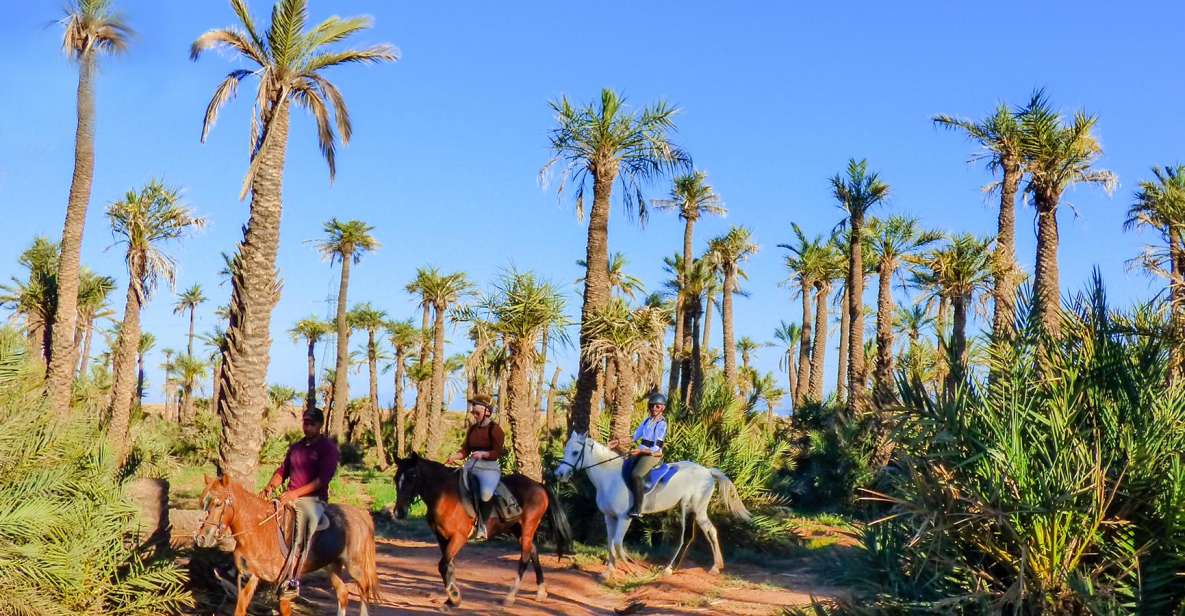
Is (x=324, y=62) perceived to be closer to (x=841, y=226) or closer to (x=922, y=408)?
(x=922, y=408)

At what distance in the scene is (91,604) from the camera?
7637 millimetres

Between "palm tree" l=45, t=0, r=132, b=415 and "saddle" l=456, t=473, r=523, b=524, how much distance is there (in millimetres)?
13161

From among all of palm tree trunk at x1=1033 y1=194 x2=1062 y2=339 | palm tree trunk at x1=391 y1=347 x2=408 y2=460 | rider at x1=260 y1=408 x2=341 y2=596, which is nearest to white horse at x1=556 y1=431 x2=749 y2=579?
rider at x1=260 y1=408 x2=341 y2=596

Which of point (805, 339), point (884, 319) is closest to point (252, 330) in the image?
point (884, 319)

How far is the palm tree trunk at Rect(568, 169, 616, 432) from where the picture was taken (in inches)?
773

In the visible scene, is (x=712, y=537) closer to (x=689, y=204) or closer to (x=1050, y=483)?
(x=1050, y=483)

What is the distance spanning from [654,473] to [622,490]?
64 centimetres

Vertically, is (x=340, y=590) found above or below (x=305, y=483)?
below

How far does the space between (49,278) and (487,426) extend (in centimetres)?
2033

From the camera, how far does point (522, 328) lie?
19.0 metres

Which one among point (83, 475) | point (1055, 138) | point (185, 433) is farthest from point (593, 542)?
point (185, 433)

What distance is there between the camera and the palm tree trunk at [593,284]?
1964cm

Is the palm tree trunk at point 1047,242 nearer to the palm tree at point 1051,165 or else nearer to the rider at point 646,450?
Result: the palm tree at point 1051,165

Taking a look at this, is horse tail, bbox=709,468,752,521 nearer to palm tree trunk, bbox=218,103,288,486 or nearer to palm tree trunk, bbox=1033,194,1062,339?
palm tree trunk, bbox=218,103,288,486
